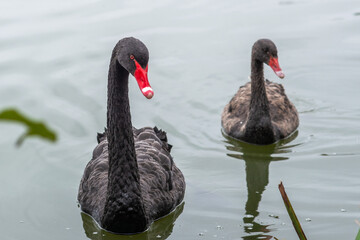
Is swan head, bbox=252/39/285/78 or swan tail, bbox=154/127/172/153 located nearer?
swan tail, bbox=154/127/172/153

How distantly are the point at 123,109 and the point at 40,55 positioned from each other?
389cm

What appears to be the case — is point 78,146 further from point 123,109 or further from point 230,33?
point 230,33

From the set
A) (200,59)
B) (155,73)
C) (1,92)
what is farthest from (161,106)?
(1,92)

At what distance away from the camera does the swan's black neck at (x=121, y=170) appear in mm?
3488

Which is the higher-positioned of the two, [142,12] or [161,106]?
[142,12]

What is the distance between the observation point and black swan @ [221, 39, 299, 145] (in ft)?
17.3

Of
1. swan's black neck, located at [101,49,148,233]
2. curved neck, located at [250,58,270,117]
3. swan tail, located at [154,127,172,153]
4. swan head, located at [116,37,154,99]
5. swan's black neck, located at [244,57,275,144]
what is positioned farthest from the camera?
curved neck, located at [250,58,270,117]

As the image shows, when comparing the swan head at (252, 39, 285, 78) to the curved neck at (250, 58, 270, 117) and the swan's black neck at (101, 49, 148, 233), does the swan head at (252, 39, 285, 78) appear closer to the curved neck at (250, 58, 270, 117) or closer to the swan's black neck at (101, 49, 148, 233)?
the curved neck at (250, 58, 270, 117)

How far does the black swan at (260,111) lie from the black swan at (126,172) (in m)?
1.19

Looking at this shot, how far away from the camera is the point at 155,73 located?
6.55 meters

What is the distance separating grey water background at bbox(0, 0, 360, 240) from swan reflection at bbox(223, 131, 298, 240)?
0.01 m

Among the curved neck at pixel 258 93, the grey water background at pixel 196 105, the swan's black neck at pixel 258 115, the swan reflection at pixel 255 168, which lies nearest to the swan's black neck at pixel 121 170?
the grey water background at pixel 196 105

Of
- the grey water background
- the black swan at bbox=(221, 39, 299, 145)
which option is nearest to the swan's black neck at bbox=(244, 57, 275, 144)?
the black swan at bbox=(221, 39, 299, 145)

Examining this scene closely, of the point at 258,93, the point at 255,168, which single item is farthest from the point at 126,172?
the point at 258,93
